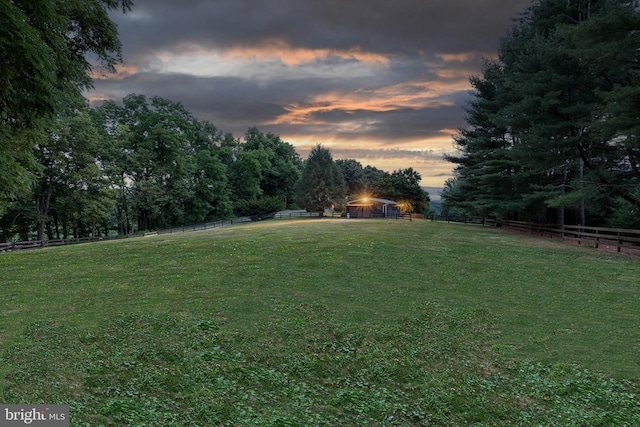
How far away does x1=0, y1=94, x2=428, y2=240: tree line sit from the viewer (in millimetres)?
39875

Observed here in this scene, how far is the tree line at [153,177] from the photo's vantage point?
131ft

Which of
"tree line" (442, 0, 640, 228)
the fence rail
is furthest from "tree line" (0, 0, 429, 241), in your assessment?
the fence rail

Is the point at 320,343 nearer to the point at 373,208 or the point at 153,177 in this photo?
the point at 153,177

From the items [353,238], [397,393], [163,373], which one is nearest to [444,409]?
[397,393]

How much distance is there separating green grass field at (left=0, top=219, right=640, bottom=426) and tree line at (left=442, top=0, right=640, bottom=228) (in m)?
9.05

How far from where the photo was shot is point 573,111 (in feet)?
78.6

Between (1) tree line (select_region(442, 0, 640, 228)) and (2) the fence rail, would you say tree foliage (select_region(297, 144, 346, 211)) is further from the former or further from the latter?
(2) the fence rail

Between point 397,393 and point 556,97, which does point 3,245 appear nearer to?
point 397,393

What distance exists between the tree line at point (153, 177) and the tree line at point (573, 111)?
30.2m

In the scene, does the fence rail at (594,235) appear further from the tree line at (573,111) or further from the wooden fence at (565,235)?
the tree line at (573,111)

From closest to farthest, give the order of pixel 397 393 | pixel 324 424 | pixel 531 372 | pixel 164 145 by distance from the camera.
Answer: pixel 324 424 → pixel 397 393 → pixel 531 372 → pixel 164 145

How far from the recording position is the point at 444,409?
6.26m

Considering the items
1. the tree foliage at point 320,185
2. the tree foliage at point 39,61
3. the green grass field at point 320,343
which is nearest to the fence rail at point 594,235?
the green grass field at point 320,343

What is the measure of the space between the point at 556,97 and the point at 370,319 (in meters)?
22.7
